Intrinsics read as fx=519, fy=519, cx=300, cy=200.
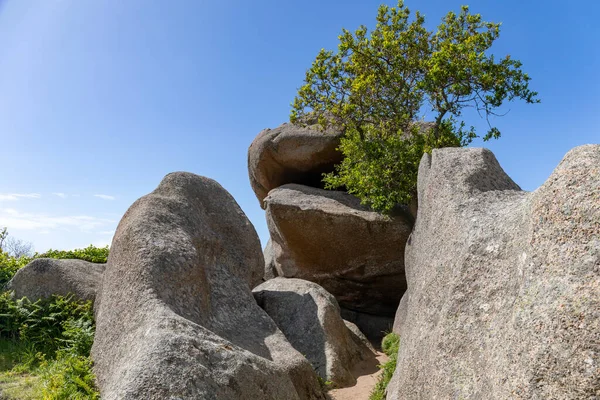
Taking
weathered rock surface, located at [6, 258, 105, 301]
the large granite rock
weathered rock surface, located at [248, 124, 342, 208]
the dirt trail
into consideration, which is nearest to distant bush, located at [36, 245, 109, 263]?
weathered rock surface, located at [6, 258, 105, 301]

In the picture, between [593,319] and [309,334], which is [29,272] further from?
[593,319]

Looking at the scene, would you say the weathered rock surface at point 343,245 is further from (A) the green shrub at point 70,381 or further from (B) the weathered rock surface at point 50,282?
(A) the green shrub at point 70,381

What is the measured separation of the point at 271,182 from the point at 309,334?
37.8 feet

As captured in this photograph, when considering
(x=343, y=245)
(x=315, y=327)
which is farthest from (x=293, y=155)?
(x=315, y=327)

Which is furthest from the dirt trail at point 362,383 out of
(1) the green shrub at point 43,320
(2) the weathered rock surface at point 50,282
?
(2) the weathered rock surface at point 50,282

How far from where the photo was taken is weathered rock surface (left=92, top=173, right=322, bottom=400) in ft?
20.4

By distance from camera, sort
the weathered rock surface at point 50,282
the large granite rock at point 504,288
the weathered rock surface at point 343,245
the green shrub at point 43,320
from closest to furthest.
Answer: the large granite rock at point 504,288
the green shrub at point 43,320
the weathered rock surface at point 50,282
the weathered rock surface at point 343,245

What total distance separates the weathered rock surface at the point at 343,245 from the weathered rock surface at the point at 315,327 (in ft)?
15.2

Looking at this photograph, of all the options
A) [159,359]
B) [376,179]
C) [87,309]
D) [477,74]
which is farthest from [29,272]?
[477,74]

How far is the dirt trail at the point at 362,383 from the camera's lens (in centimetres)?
1092

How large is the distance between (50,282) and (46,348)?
6.54 feet

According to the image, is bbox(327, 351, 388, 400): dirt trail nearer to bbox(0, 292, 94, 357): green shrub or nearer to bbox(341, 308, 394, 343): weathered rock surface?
bbox(341, 308, 394, 343): weathered rock surface

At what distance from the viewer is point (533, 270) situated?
4723 millimetres

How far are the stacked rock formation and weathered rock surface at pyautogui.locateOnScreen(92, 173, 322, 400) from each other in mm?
5736
